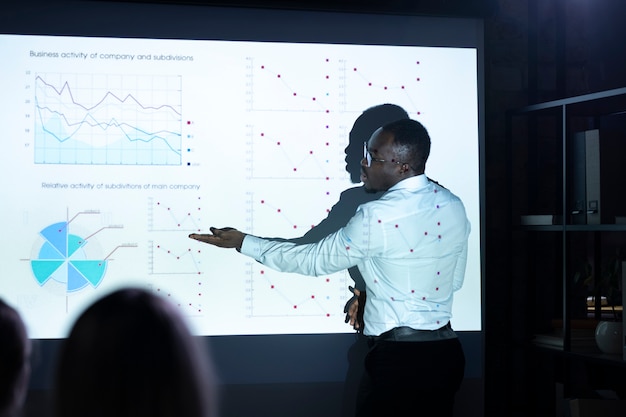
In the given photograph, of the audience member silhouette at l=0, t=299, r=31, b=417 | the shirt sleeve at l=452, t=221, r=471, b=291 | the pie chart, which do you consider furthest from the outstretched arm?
the audience member silhouette at l=0, t=299, r=31, b=417

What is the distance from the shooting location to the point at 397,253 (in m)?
2.93

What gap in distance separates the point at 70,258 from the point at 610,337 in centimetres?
205

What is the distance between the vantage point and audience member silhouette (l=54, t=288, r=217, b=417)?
2.77ft

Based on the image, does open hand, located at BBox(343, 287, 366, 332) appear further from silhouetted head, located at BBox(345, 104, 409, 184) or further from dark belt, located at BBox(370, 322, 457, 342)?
silhouetted head, located at BBox(345, 104, 409, 184)

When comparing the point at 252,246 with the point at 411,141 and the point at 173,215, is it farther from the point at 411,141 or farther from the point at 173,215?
the point at 411,141

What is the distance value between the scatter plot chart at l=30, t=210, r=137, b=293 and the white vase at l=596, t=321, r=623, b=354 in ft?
6.10

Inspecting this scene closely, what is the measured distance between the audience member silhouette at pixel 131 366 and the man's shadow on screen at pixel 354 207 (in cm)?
225

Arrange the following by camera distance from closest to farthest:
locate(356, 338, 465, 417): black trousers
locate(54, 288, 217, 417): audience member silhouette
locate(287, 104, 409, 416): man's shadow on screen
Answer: locate(54, 288, 217, 417): audience member silhouette
locate(356, 338, 465, 417): black trousers
locate(287, 104, 409, 416): man's shadow on screen

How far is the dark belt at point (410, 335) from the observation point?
9.43ft

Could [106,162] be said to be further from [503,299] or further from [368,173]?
[503,299]

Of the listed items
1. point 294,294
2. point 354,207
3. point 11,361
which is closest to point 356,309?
point 294,294

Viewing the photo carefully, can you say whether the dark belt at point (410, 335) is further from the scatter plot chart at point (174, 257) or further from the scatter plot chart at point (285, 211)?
the scatter plot chart at point (174, 257)

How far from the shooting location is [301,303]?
10.2 feet

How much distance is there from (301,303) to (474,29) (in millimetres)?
1298
